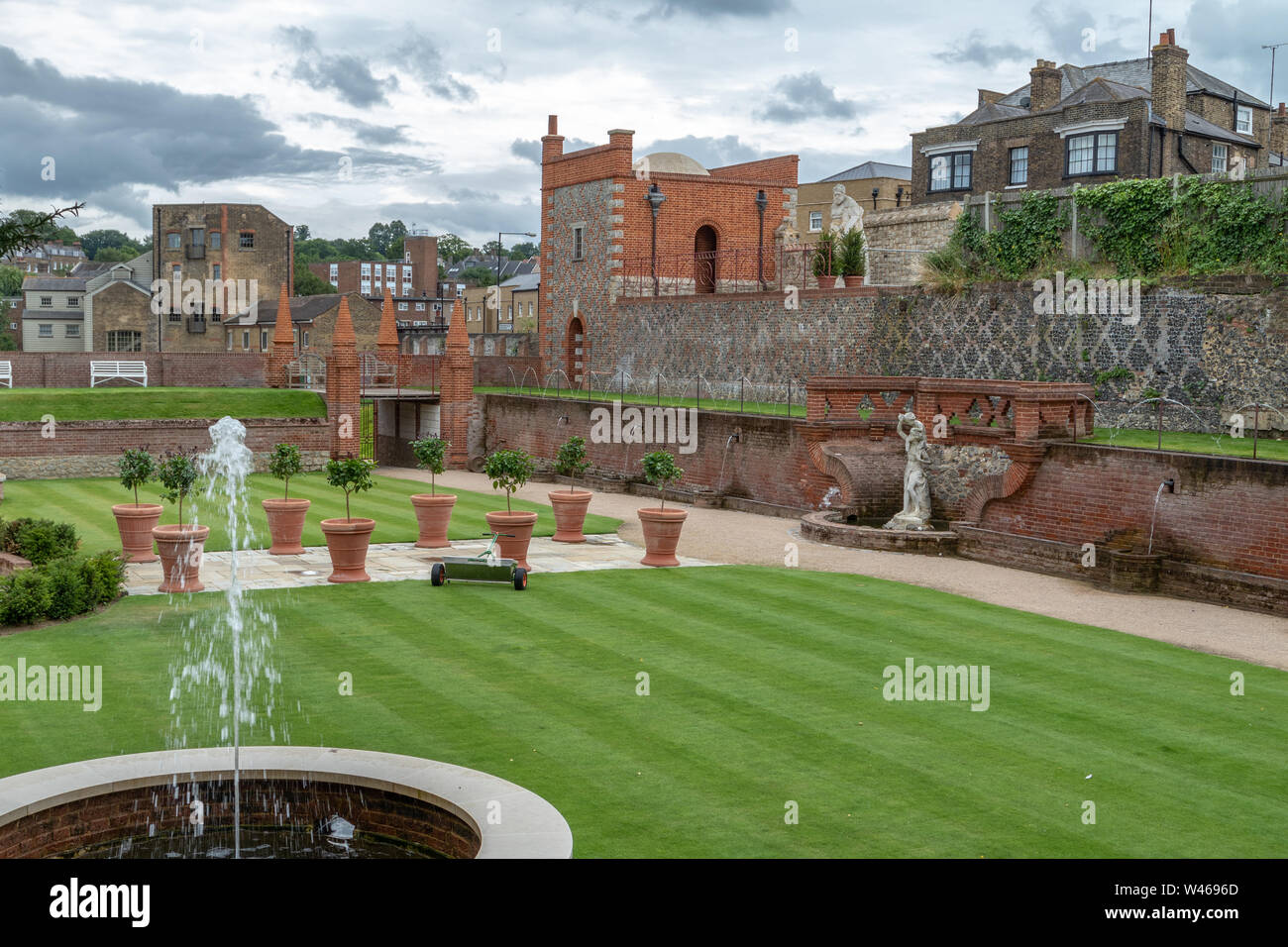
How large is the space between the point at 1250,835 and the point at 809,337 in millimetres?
25372

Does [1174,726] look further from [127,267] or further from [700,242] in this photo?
[127,267]

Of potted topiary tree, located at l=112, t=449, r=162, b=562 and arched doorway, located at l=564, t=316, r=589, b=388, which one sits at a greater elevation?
arched doorway, located at l=564, t=316, r=589, b=388

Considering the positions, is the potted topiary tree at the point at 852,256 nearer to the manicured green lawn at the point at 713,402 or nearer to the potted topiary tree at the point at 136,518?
the manicured green lawn at the point at 713,402

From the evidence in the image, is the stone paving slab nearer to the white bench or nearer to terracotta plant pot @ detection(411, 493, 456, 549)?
terracotta plant pot @ detection(411, 493, 456, 549)

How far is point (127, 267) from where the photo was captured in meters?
85.9

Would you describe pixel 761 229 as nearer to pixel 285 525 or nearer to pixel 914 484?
pixel 914 484

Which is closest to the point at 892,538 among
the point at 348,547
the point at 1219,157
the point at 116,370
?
the point at 348,547

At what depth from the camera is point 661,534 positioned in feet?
64.4

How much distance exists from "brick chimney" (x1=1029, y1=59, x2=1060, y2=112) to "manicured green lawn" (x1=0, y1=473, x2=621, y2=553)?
29.8m

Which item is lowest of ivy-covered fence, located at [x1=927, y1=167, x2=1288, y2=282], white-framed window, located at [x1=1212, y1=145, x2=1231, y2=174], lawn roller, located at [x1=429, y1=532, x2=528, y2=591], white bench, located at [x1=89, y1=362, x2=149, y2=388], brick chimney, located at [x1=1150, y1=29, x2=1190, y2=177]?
lawn roller, located at [x1=429, y1=532, x2=528, y2=591]

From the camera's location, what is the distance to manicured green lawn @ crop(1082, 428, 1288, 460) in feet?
63.5

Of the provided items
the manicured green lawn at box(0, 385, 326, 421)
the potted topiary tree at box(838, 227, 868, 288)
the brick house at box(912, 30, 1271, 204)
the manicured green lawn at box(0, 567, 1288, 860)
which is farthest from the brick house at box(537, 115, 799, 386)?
the manicured green lawn at box(0, 567, 1288, 860)

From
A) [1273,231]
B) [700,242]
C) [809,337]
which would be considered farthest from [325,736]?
[700,242]

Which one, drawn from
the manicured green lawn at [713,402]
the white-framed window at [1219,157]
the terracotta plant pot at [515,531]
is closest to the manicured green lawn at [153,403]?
the manicured green lawn at [713,402]
